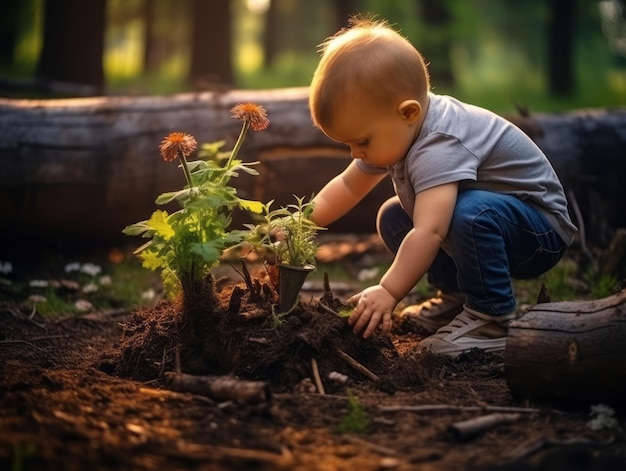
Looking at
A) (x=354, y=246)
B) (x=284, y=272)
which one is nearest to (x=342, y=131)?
(x=284, y=272)

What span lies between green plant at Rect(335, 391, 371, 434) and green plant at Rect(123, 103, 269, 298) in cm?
78

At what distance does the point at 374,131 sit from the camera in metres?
3.21

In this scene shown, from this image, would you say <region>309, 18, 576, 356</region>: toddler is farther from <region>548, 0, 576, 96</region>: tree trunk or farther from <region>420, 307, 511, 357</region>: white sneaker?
<region>548, 0, 576, 96</region>: tree trunk

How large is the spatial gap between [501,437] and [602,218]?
141 inches

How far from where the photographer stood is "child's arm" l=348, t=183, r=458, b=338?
3.04 m

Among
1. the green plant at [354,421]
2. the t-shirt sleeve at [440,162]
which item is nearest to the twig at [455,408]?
the green plant at [354,421]

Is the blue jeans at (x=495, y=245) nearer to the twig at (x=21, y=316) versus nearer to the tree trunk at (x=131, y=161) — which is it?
the tree trunk at (x=131, y=161)

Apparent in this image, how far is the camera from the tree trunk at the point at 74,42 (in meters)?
9.73

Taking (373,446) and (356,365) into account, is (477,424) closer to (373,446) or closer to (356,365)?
(373,446)

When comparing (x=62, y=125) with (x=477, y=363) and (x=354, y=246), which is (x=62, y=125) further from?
(x=477, y=363)

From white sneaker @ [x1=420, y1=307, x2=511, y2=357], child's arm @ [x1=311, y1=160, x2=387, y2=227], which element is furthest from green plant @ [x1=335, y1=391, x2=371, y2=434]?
child's arm @ [x1=311, y1=160, x2=387, y2=227]

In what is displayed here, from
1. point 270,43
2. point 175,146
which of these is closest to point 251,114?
point 175,146

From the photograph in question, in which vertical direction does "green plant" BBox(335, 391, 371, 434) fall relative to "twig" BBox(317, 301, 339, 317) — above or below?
below

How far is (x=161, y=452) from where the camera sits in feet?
6.72
